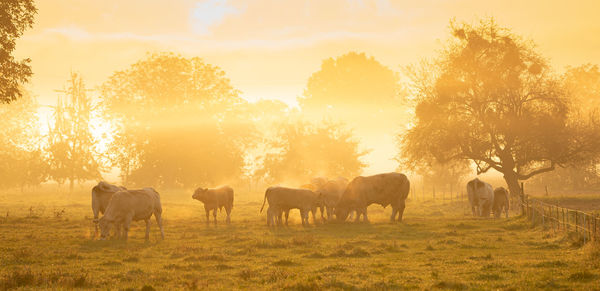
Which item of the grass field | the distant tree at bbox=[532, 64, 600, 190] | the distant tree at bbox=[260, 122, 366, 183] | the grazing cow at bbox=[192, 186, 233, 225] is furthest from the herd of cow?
the distant tree at bbox=[532, 64, 600, 190]

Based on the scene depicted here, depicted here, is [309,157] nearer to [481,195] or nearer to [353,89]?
[481,195]

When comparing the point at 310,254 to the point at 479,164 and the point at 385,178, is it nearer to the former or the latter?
the point at 385,178

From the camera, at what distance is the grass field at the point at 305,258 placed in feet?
41.5

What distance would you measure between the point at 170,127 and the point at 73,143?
13945 mm

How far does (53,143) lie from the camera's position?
66.0m

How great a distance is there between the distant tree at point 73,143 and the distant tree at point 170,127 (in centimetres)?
530

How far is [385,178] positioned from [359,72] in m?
73.1

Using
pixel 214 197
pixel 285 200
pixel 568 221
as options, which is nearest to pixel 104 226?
pixel 214 197

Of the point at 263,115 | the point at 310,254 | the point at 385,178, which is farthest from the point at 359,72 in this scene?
the point at 310,254

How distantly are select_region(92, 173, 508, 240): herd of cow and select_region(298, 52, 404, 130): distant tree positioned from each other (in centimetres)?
6564

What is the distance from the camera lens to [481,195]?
3303 centimetres

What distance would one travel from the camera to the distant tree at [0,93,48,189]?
66.1m

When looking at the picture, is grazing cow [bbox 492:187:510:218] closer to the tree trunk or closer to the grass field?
the grass field

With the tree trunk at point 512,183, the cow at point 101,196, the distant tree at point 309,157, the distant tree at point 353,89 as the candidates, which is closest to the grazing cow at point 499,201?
the tree trunk at point 512,183
